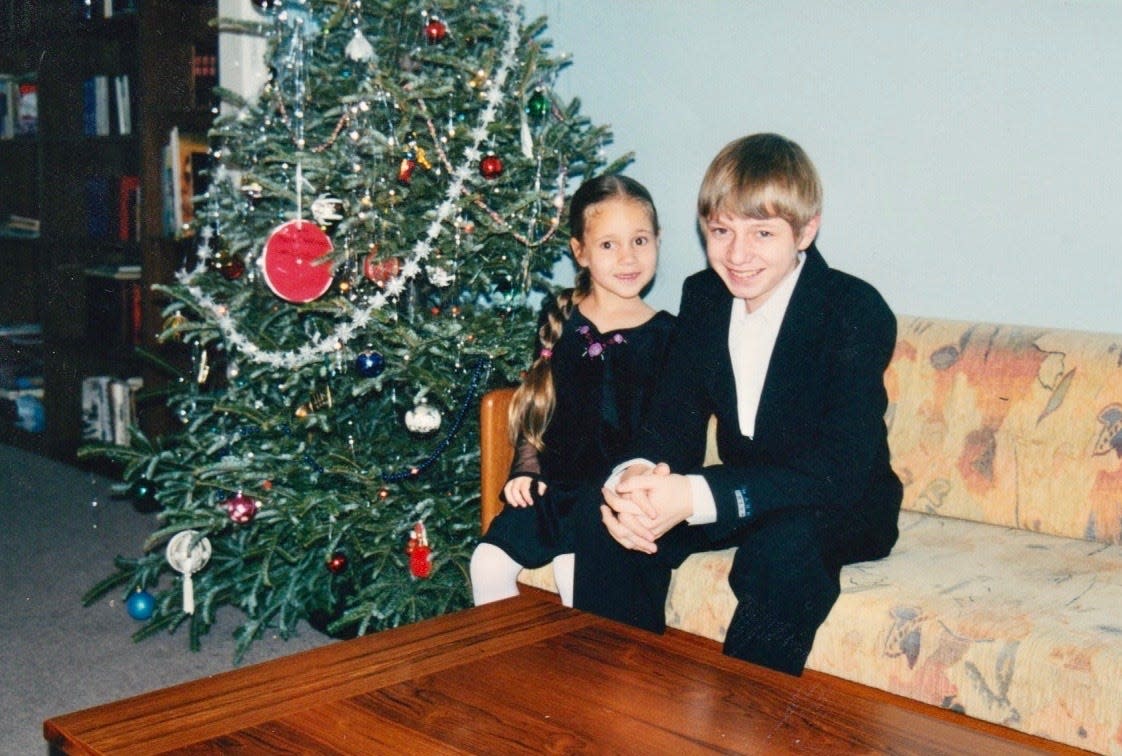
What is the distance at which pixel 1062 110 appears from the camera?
87.7 inches

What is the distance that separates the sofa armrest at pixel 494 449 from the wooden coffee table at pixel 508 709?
0.86 metres

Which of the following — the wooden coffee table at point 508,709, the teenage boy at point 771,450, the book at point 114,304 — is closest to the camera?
the wooden coffee table at point 508,709

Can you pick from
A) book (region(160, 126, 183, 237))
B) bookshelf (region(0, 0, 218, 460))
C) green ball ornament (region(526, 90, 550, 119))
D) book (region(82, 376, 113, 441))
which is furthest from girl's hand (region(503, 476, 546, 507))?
book (region(82, 376, 113, 441))

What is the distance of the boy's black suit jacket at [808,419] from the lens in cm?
181

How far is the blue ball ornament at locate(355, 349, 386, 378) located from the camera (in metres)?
2.36

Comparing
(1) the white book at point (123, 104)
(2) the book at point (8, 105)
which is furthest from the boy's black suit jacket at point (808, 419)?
(2) the book at point (8, 105)

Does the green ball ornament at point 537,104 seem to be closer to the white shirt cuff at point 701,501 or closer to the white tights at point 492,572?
the white tights at point 492,572

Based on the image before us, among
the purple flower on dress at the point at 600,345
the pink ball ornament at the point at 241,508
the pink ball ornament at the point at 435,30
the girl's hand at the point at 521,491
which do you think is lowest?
the pink ball ornament at the point at 241,508

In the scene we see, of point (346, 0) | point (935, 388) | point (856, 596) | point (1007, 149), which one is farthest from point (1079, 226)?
point (346, 0)

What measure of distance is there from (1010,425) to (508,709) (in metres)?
1.28

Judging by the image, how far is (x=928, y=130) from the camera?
7.92ft

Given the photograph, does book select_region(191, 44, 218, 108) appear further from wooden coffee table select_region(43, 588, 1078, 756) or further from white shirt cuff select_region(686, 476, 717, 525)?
wooden coffee table select_region(43, 588, 1078, 756)

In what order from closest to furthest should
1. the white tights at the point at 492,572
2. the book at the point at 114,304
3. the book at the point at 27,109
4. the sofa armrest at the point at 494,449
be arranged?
1. the white tights at the point at 492,572
2. the sofa armrest at the point at 494,449
3. the book at the point at 114,304
4. the book at the point at 27,109

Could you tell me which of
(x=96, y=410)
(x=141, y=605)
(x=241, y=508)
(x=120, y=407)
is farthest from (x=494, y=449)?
(x=96, y=410)
